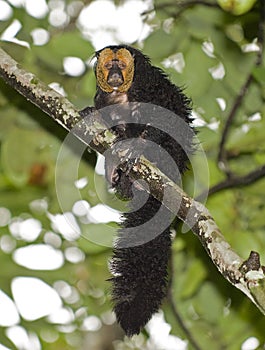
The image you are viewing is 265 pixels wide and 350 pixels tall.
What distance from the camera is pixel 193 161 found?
10.9ft

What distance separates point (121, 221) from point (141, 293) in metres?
0.31

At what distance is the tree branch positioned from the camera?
6.91ft

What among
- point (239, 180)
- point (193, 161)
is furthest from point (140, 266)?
point (239, 180)

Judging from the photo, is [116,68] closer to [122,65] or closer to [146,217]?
[122,65]

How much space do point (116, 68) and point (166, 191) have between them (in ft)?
1.76

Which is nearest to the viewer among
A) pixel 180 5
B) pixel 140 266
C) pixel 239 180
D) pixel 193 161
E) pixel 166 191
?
pixel 166 191

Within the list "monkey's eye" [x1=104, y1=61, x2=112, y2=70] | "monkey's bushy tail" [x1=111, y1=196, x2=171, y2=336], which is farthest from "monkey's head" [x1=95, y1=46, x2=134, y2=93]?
"monkey's bushy tail" [x1=111, y1=196, x2=171, y2=336]

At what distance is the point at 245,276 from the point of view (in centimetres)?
211

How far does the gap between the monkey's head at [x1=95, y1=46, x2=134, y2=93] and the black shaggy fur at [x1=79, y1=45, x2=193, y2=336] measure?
3 cm

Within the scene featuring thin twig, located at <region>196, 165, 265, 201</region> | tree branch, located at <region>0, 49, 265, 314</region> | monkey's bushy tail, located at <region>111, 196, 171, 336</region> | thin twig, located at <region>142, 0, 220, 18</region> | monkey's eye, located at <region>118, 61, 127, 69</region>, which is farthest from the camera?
thin twig, located at <region>142, 0, 220, 18</region>

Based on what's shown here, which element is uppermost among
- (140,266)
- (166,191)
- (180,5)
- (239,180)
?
(166,191)

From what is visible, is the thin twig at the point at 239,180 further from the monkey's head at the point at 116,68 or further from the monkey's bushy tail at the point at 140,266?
the monkey's head at the point at 116,68

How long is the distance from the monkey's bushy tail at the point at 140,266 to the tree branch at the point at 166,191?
1.04 ft

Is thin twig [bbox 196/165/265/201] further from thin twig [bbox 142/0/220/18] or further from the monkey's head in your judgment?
the monkey's head
